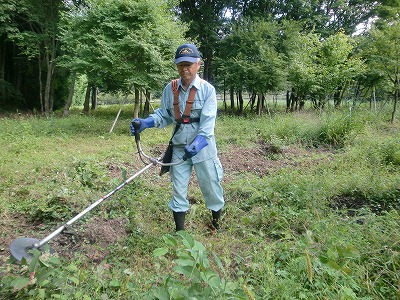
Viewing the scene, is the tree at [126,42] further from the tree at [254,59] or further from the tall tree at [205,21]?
the tall tree at [205,21]

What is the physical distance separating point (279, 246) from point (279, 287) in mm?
638

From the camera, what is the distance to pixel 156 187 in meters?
4.61

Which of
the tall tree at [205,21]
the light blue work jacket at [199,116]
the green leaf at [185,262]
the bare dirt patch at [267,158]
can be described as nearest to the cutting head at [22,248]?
the green leaf at [185,262]

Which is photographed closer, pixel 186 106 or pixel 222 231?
pixel 186 106

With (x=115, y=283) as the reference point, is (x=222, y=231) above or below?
below

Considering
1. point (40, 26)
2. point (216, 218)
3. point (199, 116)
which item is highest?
point (40, 26)

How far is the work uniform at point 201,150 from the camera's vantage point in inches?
119

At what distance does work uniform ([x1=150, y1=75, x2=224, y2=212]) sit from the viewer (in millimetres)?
3022

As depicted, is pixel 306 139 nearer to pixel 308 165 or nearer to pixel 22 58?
pixel 308 165

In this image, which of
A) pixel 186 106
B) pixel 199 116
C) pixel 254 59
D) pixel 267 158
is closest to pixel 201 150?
pixel 199 116

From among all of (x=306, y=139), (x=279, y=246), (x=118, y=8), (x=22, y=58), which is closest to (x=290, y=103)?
(x=306, y=139)

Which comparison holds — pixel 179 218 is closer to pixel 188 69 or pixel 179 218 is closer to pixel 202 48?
pixel 188 69

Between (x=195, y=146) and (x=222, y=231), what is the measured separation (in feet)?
3.80

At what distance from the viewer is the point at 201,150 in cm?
307
